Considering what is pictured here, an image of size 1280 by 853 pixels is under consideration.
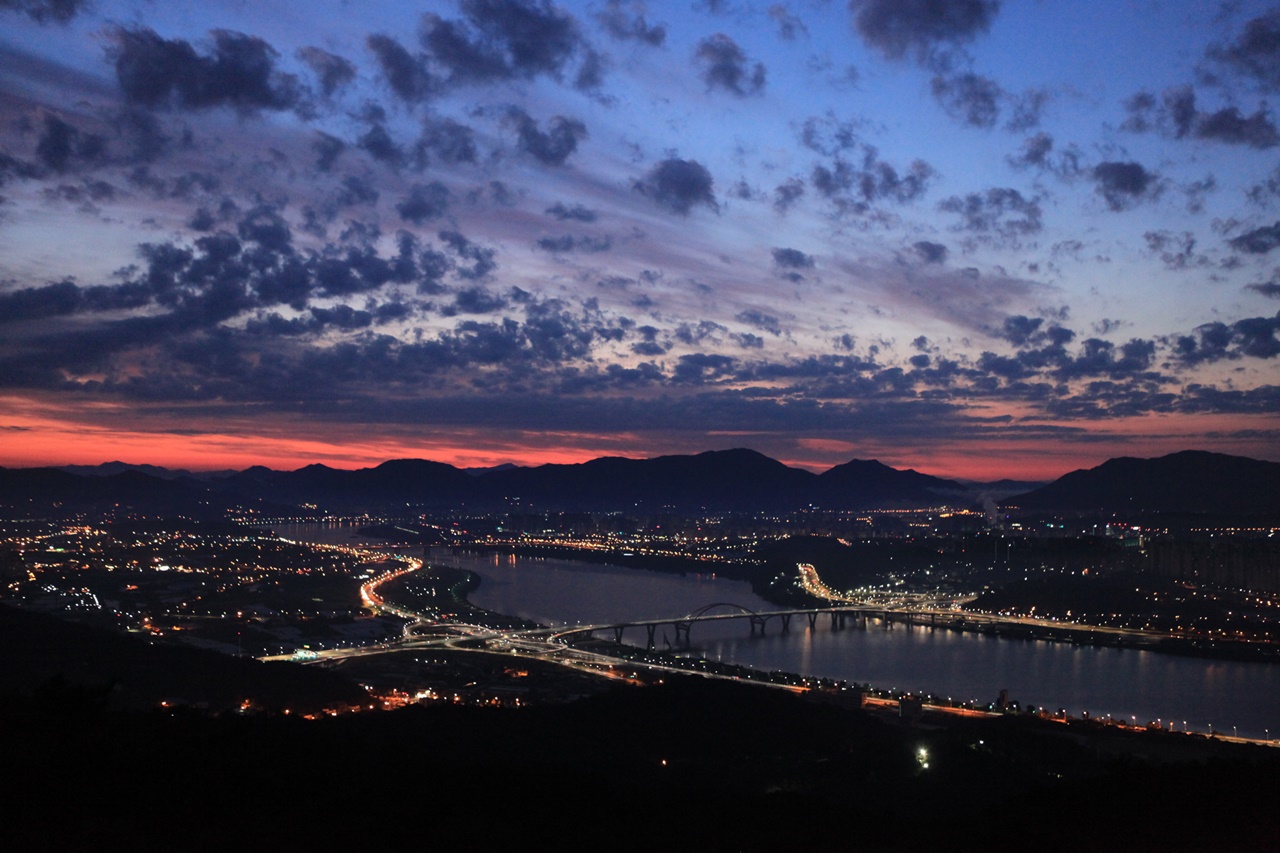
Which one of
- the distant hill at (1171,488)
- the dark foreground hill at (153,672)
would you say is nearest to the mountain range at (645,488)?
the distant hill at (1171,488)

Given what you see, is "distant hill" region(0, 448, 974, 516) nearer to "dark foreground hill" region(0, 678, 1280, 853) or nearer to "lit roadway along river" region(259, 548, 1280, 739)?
"lit roadway along river" region(259, 548, 1280, 739)

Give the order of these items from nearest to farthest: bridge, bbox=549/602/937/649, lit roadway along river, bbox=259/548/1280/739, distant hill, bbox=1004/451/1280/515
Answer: lit roadway along river, bbox=259/548/1280/739 → bridge, bbox=549/602/937/649 → distant hill, bbox=1004/451/1280/515

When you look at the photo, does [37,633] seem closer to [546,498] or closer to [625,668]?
[625,668]

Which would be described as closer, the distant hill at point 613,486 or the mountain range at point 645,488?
the mountain range at point 645,488

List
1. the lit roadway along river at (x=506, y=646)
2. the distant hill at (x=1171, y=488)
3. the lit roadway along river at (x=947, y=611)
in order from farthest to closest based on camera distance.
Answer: the distant hill at (x=1171, y=488) < the lit roadway along river at (x=947, y=611) < the lit roadway along river at (x=506, y=646)

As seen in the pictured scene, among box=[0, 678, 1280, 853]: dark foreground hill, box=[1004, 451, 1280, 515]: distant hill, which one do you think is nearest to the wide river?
box=[0, 678, 1280, 853]: dark foreground hill

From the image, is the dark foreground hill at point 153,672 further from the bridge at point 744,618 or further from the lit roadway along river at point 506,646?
the bridge at point 744,618
